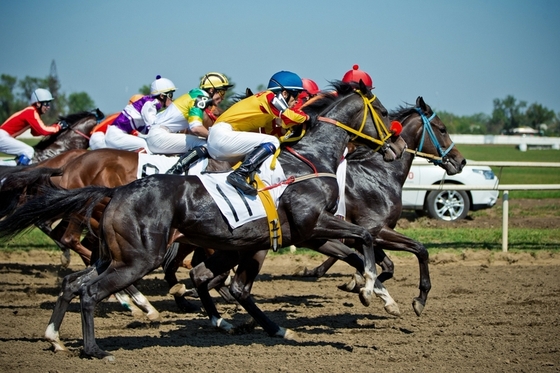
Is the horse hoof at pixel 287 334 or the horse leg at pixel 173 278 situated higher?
the horse leg at pixel 173 278

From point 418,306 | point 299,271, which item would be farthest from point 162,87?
point 418,306

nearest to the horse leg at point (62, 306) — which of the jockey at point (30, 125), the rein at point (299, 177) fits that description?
the rein at point (299, 177)

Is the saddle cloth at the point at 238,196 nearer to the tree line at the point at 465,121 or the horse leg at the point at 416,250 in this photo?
the horse leg at the point at 416,250

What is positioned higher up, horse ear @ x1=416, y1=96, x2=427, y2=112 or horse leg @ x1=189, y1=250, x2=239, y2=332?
horse ear @ x1=416, y1=96, x2=427, y2=112

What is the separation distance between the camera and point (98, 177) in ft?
27.5

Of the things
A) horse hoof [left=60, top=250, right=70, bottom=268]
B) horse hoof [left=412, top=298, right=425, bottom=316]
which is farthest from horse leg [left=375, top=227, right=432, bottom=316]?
horse hoof [left=60, top=250, right=70, bottom=268]

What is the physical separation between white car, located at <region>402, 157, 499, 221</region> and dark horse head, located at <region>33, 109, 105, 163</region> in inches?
277

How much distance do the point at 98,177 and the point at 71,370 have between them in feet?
10.7

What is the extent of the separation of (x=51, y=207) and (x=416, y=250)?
12.5ft

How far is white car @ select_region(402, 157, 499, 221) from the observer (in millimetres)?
15688

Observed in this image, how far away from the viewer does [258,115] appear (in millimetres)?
6691

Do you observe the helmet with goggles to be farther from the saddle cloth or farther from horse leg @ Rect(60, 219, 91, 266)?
horse leg @ Rect(60, 219, 91, 266)

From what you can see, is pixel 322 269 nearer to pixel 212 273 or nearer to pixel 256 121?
pixel 212 273

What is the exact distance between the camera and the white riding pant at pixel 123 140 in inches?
370
